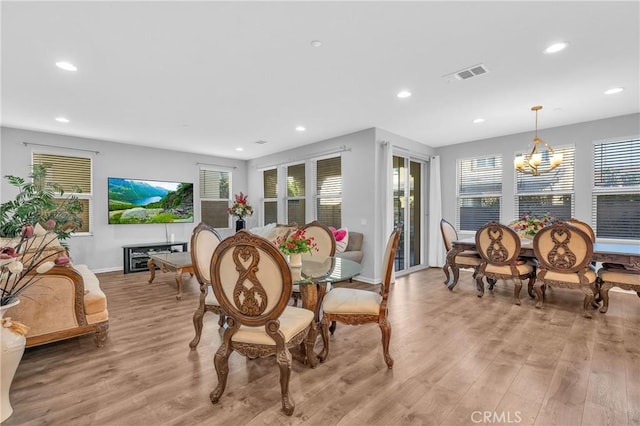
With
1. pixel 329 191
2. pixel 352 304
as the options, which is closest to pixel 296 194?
pixel 329 191

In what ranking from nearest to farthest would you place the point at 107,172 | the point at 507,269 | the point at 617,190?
the point at 507,269
the point at 617,190
the point at 107,172

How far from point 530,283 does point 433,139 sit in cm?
305

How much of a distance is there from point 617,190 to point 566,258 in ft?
6.88

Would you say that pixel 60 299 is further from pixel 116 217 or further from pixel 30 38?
A: pixel 116 217

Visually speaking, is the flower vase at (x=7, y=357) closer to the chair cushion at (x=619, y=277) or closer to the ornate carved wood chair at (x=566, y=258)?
the ornate carved wood chair at (x=566, y=258)

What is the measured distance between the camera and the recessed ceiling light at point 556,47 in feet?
8.27

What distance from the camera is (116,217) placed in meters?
6.04

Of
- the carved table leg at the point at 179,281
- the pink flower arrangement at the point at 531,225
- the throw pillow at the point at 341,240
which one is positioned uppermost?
the pink flower arrangement at the point at 531,225

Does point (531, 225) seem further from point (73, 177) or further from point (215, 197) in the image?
point (73, 177)

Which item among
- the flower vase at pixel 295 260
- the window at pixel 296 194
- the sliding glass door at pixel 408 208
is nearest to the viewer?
the flower vase at pixel 295 260

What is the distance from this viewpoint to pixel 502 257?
4.04m

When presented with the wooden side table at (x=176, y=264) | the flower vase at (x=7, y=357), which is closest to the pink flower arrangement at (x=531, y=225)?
the wooden side table at (x=176, y=264)

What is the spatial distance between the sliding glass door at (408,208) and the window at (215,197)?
4.31m

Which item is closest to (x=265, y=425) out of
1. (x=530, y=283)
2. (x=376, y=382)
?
(x=376, y=382)
